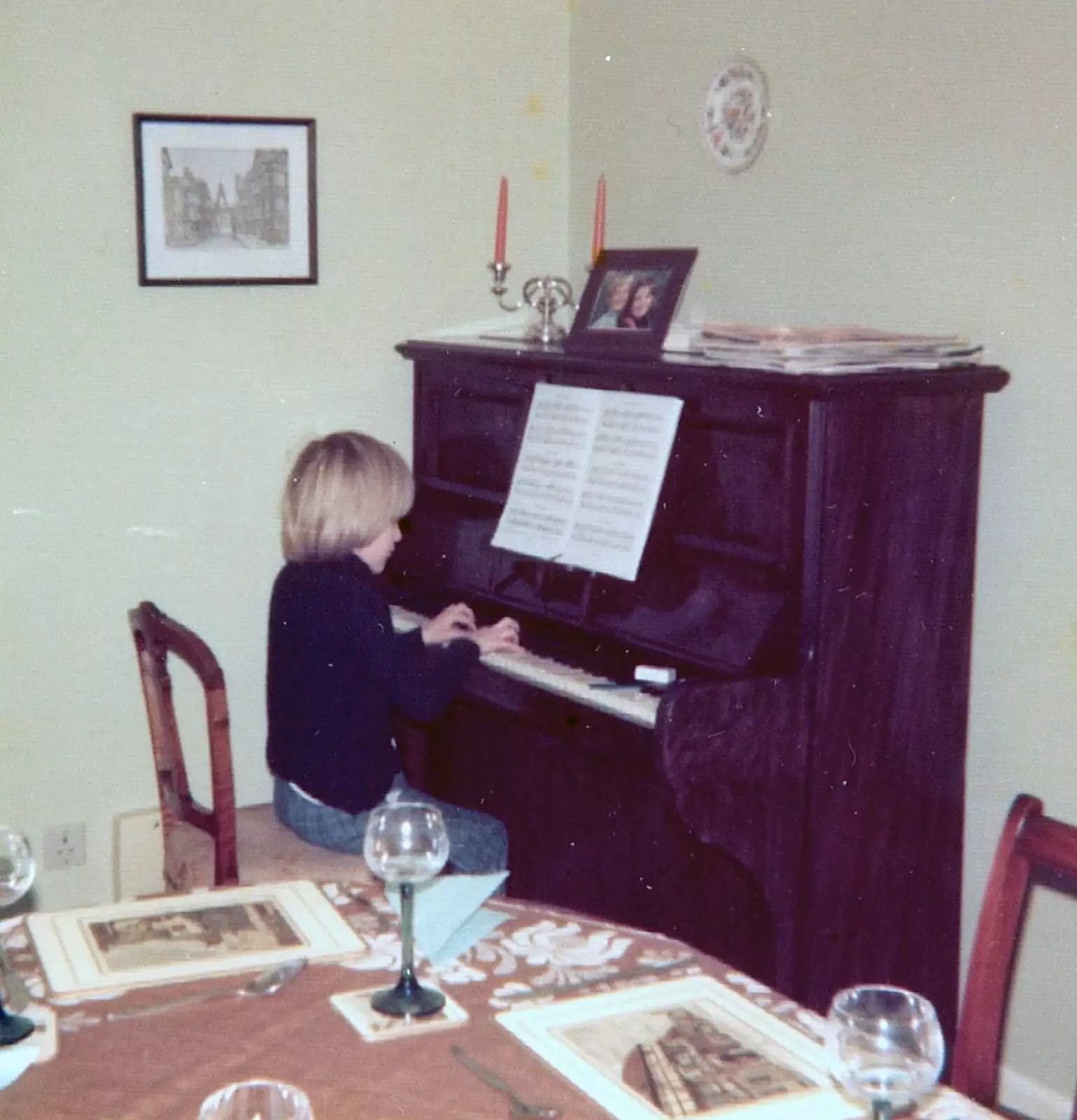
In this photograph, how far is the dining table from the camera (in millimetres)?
1272

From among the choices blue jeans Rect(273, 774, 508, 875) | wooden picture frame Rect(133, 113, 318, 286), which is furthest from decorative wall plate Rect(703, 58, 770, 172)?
blue jeans Rect(273, 774, 508, 875)

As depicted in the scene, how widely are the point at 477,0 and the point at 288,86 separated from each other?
1.67 ft

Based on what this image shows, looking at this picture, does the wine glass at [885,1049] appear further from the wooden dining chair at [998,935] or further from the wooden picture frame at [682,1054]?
the wooden dining chair at [998,935]

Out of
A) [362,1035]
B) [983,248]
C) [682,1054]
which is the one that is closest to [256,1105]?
[362,1035]

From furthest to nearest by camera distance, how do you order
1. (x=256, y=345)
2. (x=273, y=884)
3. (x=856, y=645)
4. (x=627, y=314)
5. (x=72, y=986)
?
(x=256, y=345)
(x=627, y=314)
(x=856, y=645)
(x=273, y=884)
(x=72, y=986)

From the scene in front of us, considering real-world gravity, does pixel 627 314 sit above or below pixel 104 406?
above

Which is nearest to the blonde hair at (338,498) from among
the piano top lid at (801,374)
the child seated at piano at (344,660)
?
the child seated at piano at (344,660)

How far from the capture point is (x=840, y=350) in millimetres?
2498

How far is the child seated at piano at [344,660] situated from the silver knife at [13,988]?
118cm

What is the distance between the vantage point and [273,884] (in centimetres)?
176

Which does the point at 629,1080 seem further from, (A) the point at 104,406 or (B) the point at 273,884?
(A) the point at 104,406

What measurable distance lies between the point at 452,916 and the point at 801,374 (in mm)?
1181

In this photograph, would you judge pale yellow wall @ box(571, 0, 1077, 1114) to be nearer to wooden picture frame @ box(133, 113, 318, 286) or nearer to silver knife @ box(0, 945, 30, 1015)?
wooden picture frame @ box(133, 113, 318, 286)

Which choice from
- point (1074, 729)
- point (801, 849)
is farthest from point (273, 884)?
point (1074, 729)
